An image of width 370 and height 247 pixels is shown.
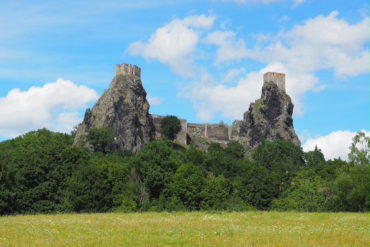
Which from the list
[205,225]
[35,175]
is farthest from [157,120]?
[205,225]

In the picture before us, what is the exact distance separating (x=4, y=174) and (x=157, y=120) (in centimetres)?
10758

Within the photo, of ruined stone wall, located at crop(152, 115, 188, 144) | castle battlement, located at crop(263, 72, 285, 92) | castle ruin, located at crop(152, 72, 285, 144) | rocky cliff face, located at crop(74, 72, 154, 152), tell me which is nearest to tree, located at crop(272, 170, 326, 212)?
rocky cliff face, located at crop(74, 72, 154, 152)

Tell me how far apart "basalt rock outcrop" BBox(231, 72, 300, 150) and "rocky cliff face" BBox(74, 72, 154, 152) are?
119 feet

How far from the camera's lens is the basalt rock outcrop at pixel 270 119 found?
16425 centimetres

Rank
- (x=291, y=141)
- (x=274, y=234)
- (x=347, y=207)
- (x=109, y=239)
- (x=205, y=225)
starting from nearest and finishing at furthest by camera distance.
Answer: (x=109, y=239) < (x=274, y=234) < (x=205, y=225) < (x=347, y=207) < (x=291, y=141)

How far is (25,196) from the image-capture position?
202 ft

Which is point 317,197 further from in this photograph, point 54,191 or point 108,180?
point 54,191

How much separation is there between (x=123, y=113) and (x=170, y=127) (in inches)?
945

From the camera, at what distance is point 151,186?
Answer: 235 ft

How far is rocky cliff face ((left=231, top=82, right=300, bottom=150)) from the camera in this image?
164250mm

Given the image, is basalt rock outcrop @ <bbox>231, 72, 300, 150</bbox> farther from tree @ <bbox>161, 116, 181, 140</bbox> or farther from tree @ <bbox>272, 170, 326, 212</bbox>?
tree @ <bbox>272, 170, 326, 212</bbox>

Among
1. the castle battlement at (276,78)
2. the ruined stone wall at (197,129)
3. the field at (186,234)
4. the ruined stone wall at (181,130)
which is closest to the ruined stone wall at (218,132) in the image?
the ruined stone wall at (197,129)

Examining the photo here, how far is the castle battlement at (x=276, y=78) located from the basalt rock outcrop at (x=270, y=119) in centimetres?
196

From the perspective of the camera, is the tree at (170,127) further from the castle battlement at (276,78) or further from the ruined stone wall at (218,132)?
the castle battlement at (276,78)
